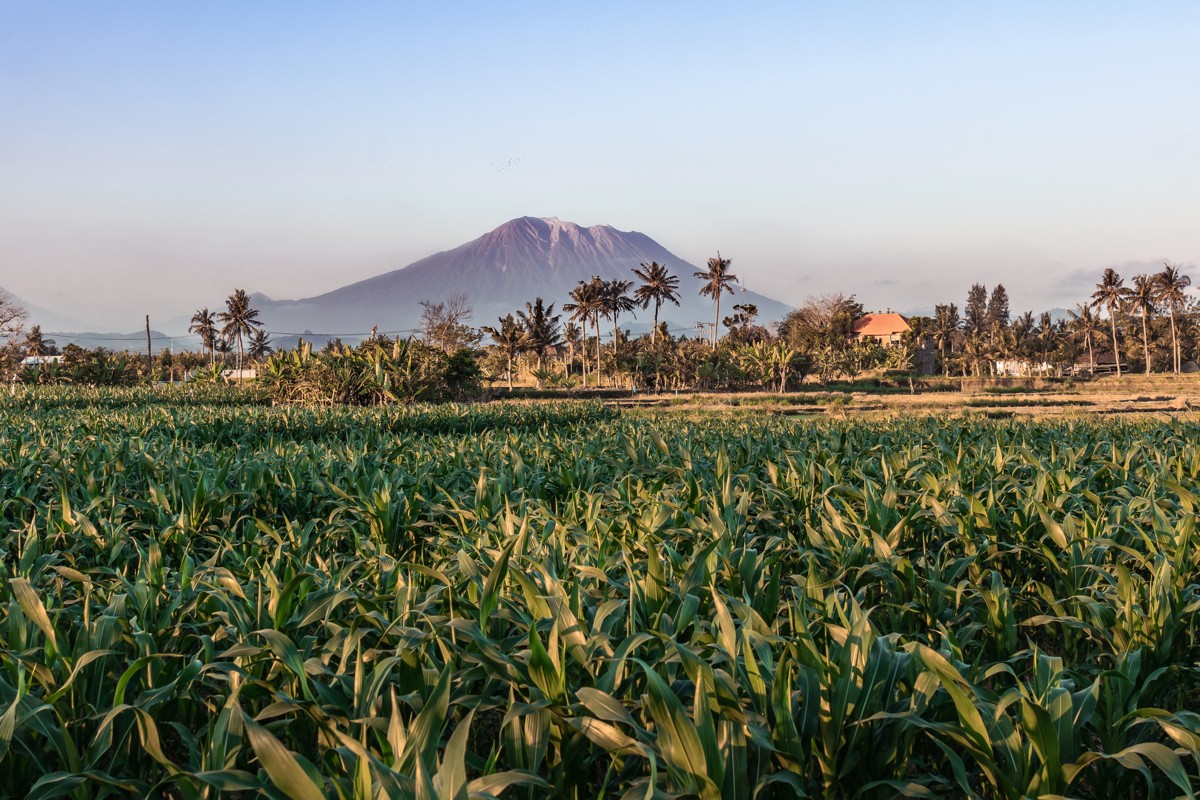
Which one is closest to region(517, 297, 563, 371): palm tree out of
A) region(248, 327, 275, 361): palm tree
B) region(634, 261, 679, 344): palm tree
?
region(634, 261, 679, 344): palm tree

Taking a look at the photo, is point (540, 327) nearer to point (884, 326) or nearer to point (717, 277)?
point (717, 277)

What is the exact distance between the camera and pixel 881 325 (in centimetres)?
10062

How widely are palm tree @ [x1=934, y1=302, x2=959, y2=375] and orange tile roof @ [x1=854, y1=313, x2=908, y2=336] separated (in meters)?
5.15

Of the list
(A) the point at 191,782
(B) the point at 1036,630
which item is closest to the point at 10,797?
(A) the point at 191,782

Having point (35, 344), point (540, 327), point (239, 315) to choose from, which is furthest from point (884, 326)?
point (35, 344)

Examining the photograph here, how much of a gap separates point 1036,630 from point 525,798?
286cm

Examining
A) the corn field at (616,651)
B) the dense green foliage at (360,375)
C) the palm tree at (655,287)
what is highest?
the palm tree at (655,287)

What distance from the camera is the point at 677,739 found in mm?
1741

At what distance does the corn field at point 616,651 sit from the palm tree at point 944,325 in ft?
338

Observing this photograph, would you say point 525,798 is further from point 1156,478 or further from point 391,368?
point 391,368

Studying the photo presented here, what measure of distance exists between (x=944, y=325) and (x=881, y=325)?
1374 centimetres

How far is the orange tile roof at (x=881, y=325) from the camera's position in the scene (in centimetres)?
9869

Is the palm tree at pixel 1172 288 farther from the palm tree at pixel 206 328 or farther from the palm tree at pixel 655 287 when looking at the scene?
the palm tree at pixel 206 328

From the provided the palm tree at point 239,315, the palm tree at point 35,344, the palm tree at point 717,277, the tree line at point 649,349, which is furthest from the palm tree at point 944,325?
the palm tree at point 35,344
